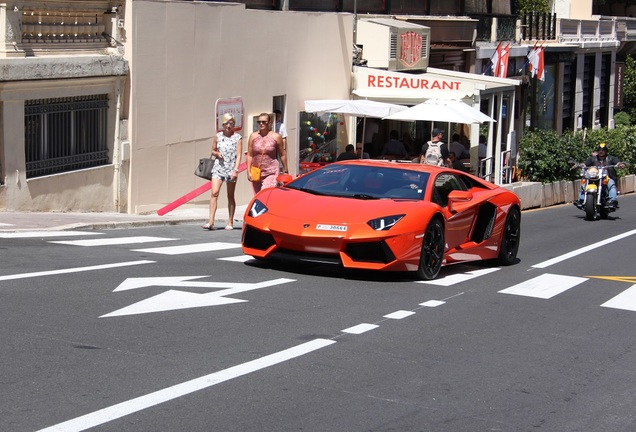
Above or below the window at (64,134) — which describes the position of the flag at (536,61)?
above

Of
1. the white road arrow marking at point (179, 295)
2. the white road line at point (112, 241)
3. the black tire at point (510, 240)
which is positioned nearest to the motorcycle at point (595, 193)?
the black tire at point (510, 240)

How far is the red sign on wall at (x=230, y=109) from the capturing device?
74.6 feet

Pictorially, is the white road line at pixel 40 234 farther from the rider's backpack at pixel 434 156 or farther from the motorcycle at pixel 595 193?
the motorcycle at pixel 595 193

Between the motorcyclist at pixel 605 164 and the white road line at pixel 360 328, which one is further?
the motorcyclist at pixel 605 164

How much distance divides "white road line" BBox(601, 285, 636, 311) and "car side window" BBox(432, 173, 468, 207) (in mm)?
2228

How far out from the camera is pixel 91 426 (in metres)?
5.80

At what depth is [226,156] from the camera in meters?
16.8

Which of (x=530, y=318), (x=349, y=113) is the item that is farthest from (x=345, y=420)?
(x=349, y=113)

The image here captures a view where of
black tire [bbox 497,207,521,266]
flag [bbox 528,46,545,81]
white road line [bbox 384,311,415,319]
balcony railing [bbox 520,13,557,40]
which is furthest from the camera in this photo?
balcony railing [bbox 520,13,557,40]

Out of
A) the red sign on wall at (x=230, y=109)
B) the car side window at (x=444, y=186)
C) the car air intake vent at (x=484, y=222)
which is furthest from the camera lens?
the red sign on wall at (x=230, y=109)

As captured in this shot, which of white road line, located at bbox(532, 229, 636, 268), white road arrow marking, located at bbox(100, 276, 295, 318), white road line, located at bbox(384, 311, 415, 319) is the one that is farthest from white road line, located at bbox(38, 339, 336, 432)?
white road line, located at bbox(532, 229, 636, 268)

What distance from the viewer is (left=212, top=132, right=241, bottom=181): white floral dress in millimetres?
16781

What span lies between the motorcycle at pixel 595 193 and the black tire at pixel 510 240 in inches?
455

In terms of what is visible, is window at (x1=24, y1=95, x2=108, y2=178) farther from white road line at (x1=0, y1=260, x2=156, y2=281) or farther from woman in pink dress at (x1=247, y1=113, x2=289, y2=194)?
white road line at (x1=0, y1=260, x2=156, y2=281)
